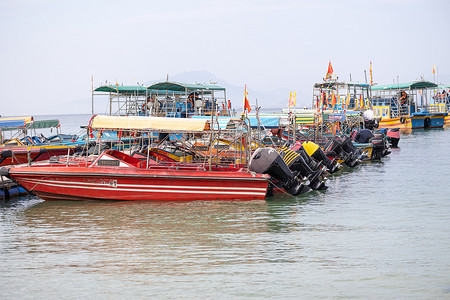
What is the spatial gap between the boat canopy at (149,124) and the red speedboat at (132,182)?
3.10 feet

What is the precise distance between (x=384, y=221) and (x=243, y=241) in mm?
4329

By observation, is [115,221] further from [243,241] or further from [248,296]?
[248,296]

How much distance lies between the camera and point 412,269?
10281 mm

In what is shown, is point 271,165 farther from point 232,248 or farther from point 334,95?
point 334,95

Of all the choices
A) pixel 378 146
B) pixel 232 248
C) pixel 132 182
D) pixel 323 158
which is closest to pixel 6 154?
pixel 132 182

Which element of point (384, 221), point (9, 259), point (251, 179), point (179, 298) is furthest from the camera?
point (251, 179)

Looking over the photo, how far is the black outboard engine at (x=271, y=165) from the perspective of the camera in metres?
16.6

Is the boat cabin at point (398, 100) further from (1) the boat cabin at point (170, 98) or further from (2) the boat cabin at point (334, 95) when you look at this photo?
(1) the boat cabin at point (170, 98)

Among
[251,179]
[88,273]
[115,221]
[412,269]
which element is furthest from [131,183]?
[412,269]

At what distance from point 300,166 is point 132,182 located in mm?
5802

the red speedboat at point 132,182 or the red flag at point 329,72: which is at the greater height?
the red flag at point 329,72

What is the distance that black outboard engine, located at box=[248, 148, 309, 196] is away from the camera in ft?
54.5

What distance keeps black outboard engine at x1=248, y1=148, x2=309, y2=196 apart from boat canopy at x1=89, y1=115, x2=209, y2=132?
1.88 meters

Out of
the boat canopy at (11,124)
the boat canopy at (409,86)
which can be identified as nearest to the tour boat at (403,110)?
the boat canopy at (409,86)
